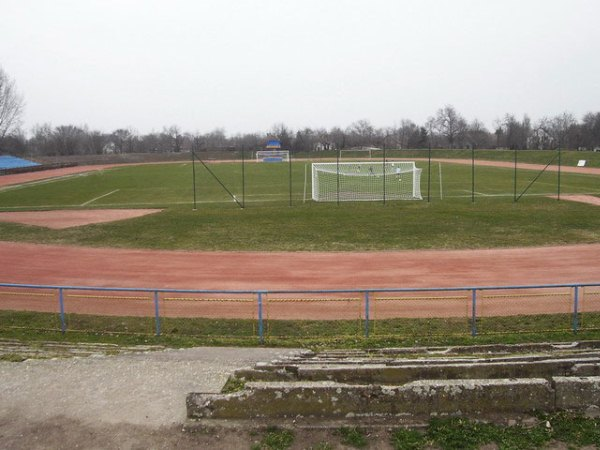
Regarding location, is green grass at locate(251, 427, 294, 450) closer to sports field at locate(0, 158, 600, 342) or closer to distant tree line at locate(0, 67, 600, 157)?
sports field at locate(0, 158, 600, 342)

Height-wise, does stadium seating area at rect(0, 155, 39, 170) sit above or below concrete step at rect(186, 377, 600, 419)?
above

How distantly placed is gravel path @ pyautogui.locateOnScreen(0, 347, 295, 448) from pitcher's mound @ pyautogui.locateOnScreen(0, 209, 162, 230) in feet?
74.9

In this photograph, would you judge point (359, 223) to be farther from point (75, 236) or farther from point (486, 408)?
point (486, 408)

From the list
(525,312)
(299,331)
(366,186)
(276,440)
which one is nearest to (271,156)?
(366,186)

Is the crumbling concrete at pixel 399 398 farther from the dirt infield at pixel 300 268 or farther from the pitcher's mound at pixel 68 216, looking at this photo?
the pitcher's mound at pixel 68 216

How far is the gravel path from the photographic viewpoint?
7762 mm

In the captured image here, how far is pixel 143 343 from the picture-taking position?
1414cm

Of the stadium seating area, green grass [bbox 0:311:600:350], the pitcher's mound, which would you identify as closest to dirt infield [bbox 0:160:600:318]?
green grass [bbox 0:311:600:350]

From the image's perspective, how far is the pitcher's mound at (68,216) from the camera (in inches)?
1294

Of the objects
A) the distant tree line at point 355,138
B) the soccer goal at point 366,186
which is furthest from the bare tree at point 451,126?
the soccer goal at point 366,186

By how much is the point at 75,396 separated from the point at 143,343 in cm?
508

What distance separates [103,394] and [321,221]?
23.0 metres

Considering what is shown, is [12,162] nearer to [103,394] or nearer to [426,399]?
[103,394]

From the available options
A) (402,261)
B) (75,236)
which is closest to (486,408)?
(402,261)
